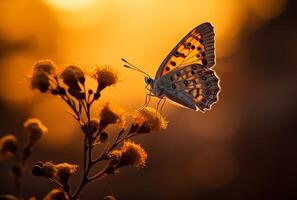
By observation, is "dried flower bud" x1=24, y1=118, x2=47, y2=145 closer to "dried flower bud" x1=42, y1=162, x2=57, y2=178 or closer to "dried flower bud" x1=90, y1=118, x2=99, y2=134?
"dried flower bud" x1=42, y1=162, x2=57, y2=178

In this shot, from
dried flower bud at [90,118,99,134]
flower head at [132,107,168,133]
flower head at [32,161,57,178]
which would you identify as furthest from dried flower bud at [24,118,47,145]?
flower head at [132,107,168,133]

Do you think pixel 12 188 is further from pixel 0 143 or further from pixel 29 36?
pixel 0 143

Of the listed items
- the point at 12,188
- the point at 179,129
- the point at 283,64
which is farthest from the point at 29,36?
the point at 283,64

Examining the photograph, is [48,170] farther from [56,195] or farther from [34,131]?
[34,131]

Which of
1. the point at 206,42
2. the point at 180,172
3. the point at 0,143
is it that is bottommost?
the point at 180,172

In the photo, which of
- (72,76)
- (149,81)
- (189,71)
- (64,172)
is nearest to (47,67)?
(72,76)

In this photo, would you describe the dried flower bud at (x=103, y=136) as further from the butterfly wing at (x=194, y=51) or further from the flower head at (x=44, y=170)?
the butterfly wing at (x=194, y=51)
